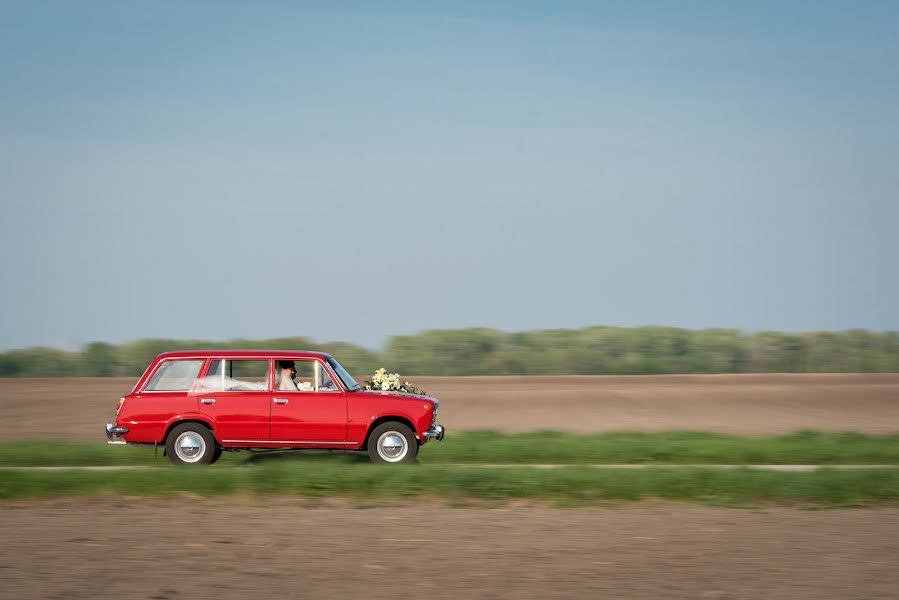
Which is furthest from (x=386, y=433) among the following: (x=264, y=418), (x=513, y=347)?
(x=513, y=347)

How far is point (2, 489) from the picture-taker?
12.7m

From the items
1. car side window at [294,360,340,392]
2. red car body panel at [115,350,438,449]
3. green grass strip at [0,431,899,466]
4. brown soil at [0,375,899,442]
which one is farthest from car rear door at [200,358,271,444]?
brown soil at [0,375,899,442]

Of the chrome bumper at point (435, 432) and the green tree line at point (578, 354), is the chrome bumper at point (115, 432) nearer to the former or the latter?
the chrome bumper at point (435, 432)

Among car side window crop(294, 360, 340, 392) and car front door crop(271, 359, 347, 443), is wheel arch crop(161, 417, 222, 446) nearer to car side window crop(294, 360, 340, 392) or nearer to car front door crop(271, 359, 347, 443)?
car front door crop(271, 359, 347, 443)

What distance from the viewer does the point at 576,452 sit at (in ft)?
56.9

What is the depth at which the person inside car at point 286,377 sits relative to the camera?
15.1 metres

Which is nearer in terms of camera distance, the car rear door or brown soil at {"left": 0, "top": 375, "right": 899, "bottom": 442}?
the car rear door

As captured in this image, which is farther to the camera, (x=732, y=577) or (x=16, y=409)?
(x=16, y=409)

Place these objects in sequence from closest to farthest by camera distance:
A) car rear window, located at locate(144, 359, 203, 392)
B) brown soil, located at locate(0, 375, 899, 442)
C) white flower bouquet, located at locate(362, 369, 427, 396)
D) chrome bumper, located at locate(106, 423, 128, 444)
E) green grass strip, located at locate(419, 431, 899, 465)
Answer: chrome bumper, located at locate(106, 423, 128, 444), car rear window, located at locate(144, 359, 203, 392), white flower bouquet, located at locate(362, 369, 427, 396), green grass strip, located at locate(419, 431, 899, 465), brown soil, located at locate(0, 375, 899, 442)

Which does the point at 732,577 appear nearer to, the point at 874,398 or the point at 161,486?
the point at 161,486

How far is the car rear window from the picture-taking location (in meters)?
15.0

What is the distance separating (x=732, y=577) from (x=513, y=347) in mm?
47344

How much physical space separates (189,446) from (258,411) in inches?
43.9

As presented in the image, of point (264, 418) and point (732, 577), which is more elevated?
point (264, 418)
